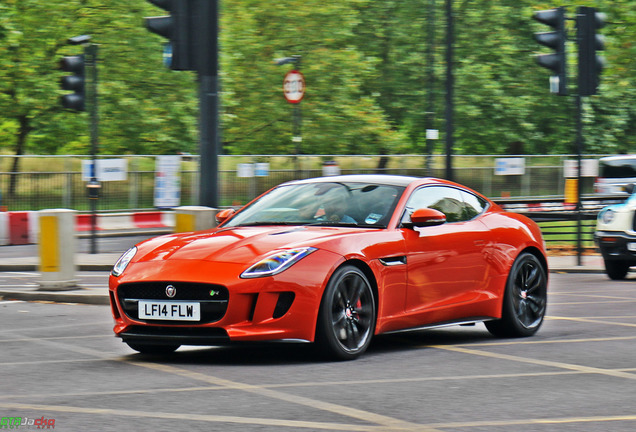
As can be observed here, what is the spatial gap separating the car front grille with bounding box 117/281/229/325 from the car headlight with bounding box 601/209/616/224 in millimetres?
10118

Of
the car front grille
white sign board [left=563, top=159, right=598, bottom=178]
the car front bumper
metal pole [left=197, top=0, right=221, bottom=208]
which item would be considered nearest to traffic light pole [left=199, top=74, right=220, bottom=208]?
metal pole [left=197, top=0, right=221, bottom=208]

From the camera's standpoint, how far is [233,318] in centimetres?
726

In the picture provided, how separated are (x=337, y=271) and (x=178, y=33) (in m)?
4.93

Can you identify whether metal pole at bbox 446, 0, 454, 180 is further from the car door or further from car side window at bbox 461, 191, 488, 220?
the car door

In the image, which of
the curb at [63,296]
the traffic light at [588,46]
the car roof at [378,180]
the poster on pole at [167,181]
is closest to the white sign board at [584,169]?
the traffic light at [588,46]

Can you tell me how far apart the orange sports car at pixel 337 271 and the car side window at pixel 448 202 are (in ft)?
0.04

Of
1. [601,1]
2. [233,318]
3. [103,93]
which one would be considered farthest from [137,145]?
[233,318]

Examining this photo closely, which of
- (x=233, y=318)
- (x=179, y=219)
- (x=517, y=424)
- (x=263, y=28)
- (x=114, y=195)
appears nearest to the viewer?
(x=517, y=424)

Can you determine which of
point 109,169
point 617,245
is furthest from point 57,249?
point 109,169

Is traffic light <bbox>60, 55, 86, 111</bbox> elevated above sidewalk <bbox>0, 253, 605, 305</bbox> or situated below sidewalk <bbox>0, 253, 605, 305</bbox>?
above

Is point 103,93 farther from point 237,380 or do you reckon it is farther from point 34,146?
point 237,380

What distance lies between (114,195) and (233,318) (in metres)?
22.9

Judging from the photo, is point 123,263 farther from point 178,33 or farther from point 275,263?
point 178,33

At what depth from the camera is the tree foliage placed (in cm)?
3531
